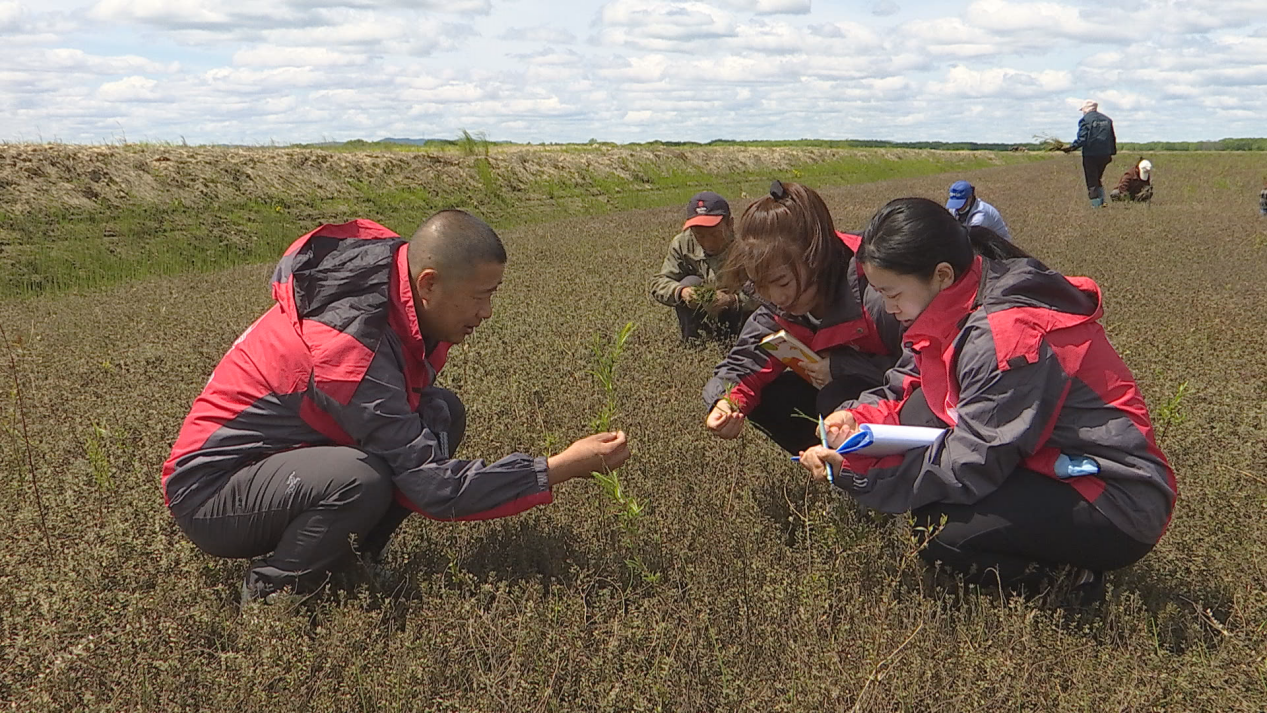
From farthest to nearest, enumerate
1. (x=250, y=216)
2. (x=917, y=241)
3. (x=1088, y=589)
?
(x=250, y=216), (x=1088, y=589), (x=917, y=241)

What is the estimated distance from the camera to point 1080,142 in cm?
1451

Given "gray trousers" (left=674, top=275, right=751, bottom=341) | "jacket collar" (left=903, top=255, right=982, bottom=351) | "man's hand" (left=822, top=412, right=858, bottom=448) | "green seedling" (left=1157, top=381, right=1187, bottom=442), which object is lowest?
"green seedling" (left=1157, top=381, right=1187, bottom=442)

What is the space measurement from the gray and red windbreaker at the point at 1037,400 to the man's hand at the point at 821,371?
105 cm

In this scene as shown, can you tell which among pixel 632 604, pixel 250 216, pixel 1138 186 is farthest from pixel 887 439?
pixel 1138 186

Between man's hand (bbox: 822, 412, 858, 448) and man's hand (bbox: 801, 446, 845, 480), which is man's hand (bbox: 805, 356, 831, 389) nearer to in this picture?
man's hand (bbox: 822, 412, 858, 448)

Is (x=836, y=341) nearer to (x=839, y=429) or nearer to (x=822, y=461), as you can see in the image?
(x=839, y=429)

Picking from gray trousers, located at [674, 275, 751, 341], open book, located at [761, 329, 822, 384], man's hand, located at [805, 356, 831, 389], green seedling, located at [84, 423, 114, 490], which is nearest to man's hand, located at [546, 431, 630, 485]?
open book, located at [761, 329, 822, 384]

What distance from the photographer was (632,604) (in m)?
2.63

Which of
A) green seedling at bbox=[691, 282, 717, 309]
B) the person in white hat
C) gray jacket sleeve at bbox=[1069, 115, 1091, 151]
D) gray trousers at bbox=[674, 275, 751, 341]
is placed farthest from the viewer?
the person in white hat

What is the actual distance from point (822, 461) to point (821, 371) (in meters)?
0.93

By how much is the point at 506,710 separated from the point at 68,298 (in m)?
8.85

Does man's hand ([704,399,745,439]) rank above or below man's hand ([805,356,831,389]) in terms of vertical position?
below

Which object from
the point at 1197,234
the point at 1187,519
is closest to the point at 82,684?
the point at 1187,519

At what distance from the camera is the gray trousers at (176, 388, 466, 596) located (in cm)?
268
